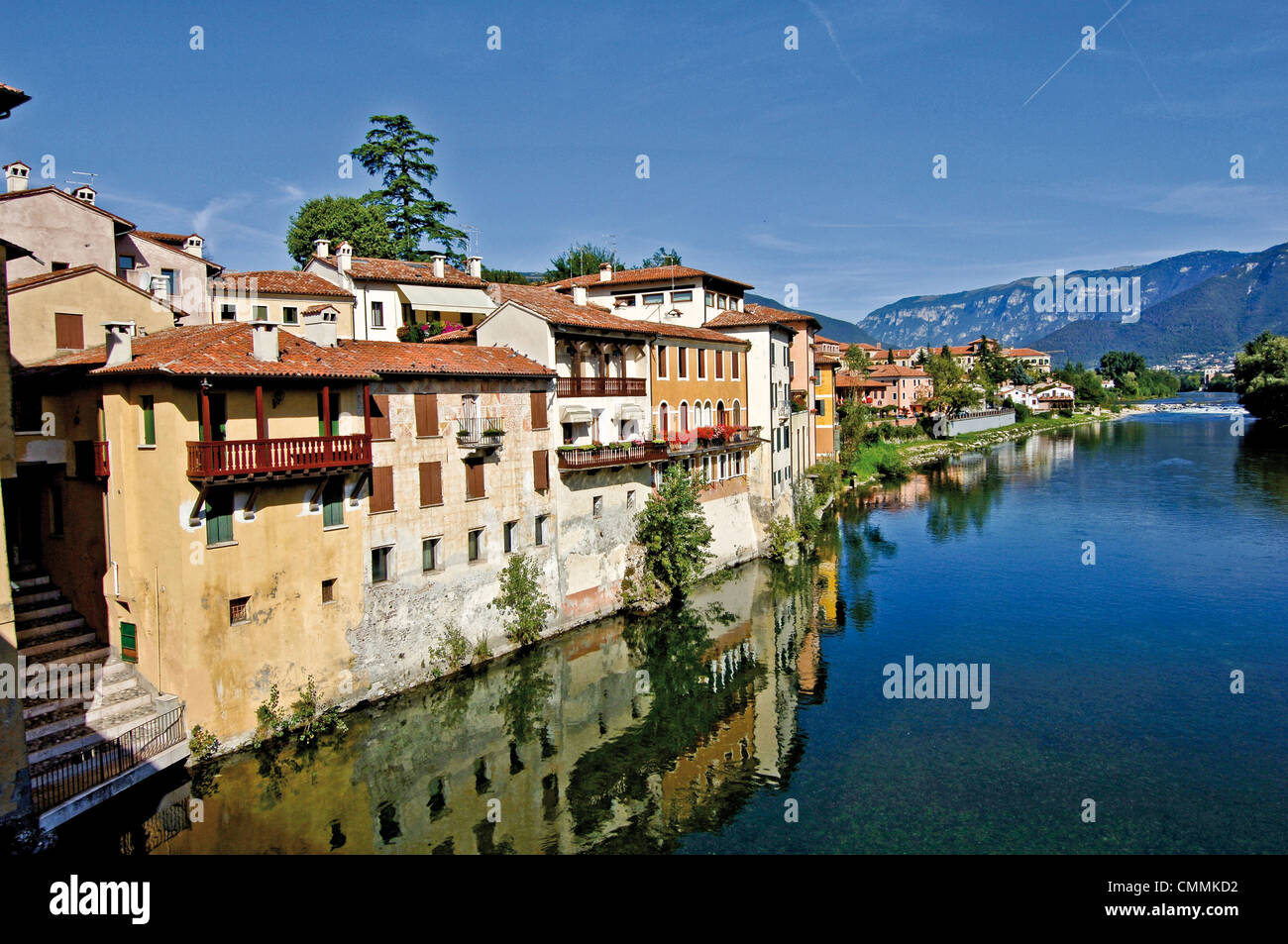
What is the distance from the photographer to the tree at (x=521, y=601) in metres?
26.6

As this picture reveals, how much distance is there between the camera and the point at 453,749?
20641 millimetres

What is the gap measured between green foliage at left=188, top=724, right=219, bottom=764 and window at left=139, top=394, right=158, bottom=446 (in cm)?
651

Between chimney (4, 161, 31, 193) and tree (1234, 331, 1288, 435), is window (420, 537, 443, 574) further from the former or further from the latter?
tree (1234, 331, 1288, 435)

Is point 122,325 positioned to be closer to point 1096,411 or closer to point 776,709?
point 776,709

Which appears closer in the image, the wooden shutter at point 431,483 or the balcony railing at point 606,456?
the wooden shutter at point 431,483

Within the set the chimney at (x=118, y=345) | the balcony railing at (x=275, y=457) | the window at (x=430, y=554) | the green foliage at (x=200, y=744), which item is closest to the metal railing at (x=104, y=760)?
the green foliage at (x=200, y=744)

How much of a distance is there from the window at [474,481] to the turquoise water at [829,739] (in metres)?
5.41

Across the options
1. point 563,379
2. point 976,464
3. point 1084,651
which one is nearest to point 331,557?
point 563,379

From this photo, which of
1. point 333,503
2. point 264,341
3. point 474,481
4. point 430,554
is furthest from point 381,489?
point 264,341

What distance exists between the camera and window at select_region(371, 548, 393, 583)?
2259 cm

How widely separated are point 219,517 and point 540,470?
1134cm

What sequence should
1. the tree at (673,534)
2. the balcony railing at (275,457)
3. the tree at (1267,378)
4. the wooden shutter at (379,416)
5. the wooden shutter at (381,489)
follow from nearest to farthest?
the balcony railing at (275,457) < the wooden shutter at (381,489) < the wooden shutter at (379,416) < the tree at (673,534) < the tree at (1267,378)

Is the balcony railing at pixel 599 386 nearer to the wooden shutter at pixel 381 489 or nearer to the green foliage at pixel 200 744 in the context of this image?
the wooden shutter at pixel 381 489

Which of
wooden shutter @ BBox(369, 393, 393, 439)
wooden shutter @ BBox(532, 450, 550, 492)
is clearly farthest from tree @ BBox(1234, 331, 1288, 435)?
wooden shutter @ BBox(369, 393, 393, 439)
